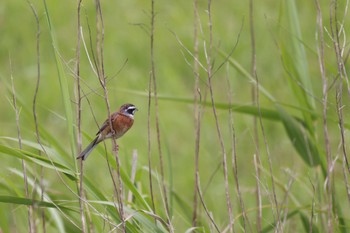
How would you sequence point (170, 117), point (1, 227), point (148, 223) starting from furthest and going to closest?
point (170, 117), point (1, 227), point (148, 223)

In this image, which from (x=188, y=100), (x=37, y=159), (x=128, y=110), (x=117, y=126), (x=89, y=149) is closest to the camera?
(x=37, y=159)

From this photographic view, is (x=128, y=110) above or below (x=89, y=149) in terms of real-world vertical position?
above

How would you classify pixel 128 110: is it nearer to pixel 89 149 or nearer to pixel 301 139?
pixel 89 149

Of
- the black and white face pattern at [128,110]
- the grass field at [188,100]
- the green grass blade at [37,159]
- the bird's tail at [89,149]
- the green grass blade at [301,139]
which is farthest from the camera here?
the grass field at [188,100]

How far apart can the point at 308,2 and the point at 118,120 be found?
20.3 feet

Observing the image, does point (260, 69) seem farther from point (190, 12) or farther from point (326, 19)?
point (190, 12)

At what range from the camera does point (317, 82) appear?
900 centimetres

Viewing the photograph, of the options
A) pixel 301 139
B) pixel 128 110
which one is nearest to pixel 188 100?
pixel 128 110

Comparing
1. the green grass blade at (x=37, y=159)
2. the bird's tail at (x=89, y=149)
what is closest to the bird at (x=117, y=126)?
the bird's tail at (x=89, y=149)

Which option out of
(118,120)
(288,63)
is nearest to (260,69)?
(288,63)

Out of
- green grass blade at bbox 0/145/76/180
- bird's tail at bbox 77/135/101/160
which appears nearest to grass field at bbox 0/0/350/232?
bird's tail at bbox 77/135/101/160

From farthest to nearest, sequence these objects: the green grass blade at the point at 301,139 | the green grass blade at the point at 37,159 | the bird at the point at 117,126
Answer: the green grass blade at the point at 301,139 < the bird at the point at 117,126 < the green grass blade at the point at 37,159

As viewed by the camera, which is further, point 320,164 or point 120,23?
point 120,23

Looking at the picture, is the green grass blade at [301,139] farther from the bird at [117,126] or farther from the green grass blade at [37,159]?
the green grass blade at [37,159]
